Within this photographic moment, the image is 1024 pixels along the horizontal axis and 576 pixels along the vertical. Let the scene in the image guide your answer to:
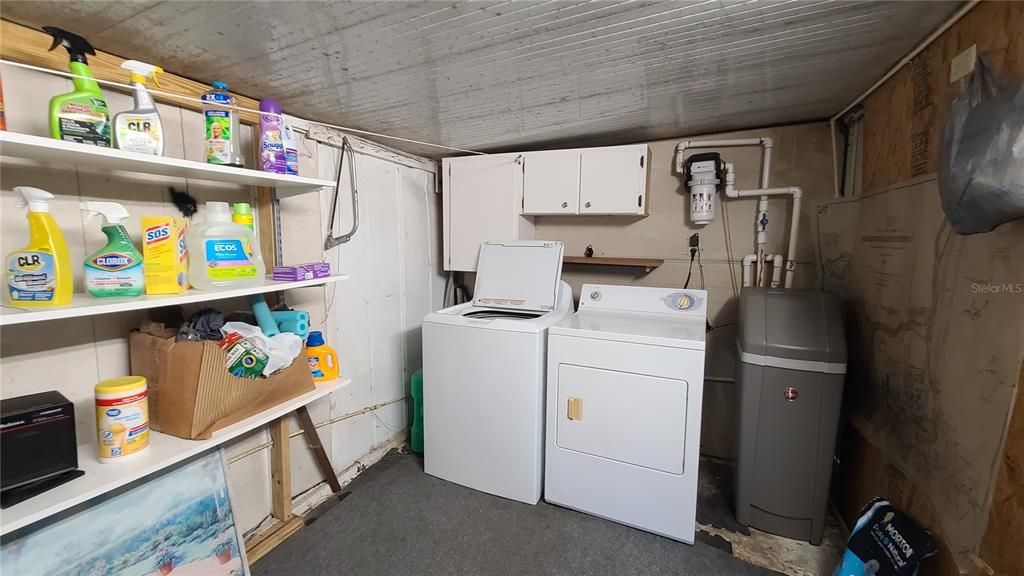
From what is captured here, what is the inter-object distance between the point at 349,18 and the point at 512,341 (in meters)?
1.39

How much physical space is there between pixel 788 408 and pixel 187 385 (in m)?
2.30

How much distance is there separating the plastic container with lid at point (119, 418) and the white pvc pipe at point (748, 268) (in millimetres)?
2746

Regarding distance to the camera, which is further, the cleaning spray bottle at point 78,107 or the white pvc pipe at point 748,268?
the white pvc pipe at point 748,268

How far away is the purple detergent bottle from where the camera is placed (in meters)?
1.37

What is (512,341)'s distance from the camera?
191 centimetres

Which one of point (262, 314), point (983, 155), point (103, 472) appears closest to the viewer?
point (983, 155)

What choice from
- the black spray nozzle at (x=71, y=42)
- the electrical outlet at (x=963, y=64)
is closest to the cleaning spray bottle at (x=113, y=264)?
the black spray nozzle at (x=71, y=42)

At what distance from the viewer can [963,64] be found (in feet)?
3.73

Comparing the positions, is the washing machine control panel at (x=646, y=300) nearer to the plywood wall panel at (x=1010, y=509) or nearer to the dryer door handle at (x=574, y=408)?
the dryer door handle at (x=574, y=408)

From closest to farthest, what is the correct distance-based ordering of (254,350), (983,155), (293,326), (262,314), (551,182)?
(983,155), (254,350), (262,314), (293,326), (551,182)

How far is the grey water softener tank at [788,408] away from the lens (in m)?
1.65

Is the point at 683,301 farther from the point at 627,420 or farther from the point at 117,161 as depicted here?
the point at 117,161

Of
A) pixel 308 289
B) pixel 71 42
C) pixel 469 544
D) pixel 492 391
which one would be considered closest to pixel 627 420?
pixel 492 391

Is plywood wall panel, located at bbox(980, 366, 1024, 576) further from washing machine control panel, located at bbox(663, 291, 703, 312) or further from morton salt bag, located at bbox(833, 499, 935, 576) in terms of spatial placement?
washing machine control panel, located at bbox(663, 291, 703, 312)
